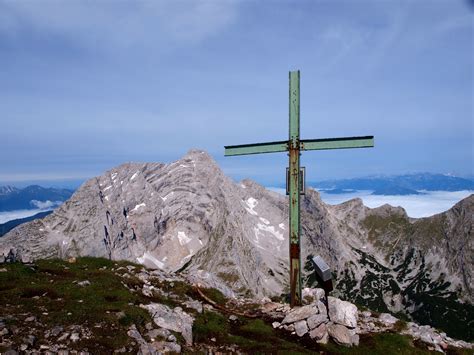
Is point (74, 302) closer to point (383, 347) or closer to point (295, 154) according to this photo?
point (295, 154)

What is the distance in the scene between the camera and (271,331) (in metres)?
24.3

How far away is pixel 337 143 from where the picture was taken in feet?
82.2

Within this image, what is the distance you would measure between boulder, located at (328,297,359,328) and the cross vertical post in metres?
2.86

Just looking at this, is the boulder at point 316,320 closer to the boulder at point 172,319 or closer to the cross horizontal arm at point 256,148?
the boulder at point 172,319

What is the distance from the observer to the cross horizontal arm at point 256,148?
87.0 feet

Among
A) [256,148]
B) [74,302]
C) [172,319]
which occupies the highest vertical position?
[256,148]

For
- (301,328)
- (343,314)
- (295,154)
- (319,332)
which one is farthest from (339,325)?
(295,154)

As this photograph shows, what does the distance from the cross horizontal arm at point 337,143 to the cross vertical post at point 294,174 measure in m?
0.64

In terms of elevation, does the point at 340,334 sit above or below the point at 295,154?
below

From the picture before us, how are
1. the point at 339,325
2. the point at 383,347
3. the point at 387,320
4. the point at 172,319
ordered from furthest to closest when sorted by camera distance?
the point at 387,320 < the point at 339,325 < the point at 383,347 < the point at 172,319

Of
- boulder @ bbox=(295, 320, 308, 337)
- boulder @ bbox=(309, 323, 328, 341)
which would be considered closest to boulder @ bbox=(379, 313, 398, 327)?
boulder @ bbox=(309, 323, 328, 341)

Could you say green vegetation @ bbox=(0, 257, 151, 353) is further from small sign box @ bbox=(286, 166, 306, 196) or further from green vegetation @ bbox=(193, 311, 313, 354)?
small sign box @ bbox=(286, 166, 306, 196)

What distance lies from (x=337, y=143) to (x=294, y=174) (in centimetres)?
332

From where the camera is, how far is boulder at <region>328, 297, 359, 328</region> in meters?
24.1
